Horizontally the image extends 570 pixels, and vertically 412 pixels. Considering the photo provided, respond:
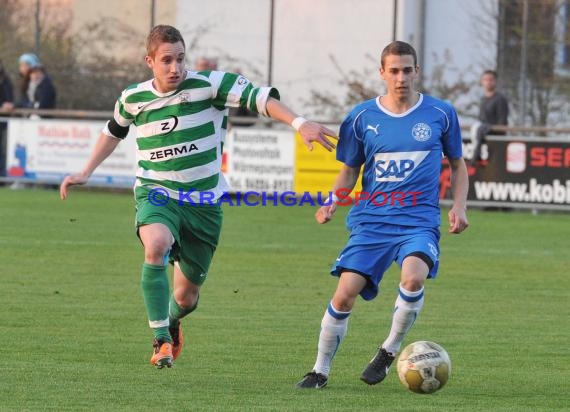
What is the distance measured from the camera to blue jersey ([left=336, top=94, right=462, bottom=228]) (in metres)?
7.38

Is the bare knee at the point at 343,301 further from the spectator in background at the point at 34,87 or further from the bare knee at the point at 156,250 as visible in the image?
the spectator in background at the point at 34,87

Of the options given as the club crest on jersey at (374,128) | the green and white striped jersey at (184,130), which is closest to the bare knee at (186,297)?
the green and white striped jersey at (184,130)

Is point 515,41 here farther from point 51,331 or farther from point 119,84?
point 51,331

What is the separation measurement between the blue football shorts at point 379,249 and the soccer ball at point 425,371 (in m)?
0.42

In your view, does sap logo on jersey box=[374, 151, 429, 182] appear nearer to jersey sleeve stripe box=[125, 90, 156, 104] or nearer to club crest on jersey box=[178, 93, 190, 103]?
club crest on jersey box=[178, 93, 190, 103]

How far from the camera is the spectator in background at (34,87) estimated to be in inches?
877

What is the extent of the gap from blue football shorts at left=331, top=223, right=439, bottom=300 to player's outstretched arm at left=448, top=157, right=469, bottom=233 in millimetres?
129

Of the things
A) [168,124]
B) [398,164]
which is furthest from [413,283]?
[168,124]

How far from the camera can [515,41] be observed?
2277cm

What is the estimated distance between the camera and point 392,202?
7383 millimetres

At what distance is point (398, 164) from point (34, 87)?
15.7 meters

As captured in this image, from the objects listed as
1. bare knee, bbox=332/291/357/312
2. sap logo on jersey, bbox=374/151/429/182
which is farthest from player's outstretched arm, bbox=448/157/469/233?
bare knee, bbox=332/291/357/312

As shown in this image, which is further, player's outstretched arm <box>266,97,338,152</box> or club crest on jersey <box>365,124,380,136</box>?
club crest on jersey <box>365,124,380,136</box>

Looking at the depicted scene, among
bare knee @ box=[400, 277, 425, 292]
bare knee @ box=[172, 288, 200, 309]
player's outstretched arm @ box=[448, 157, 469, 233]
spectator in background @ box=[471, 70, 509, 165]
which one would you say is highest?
spectator in background @ box=[471, 70, 509, 165]
